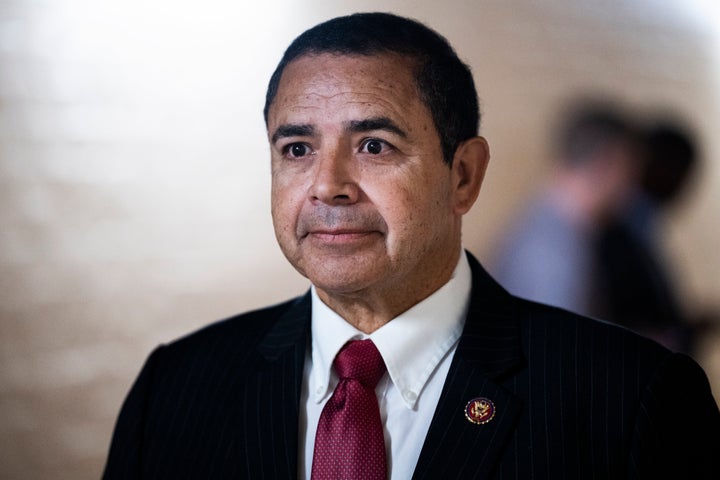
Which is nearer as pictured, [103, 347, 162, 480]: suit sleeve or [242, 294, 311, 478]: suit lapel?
[242, 294, 311, 478]: suit lapel

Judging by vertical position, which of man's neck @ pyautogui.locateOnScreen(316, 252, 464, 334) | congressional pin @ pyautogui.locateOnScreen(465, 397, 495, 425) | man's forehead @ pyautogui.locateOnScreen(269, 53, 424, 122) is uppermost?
man's forehead @ pyautogui.locateOnScreen(269, 53, 424, 122)

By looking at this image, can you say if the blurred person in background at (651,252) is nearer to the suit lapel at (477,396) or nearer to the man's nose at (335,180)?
the suit lapel at (477,396)

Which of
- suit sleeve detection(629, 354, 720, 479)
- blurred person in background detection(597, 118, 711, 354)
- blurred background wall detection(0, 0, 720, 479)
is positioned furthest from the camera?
blurred person in background detection(597, 118, 711, 354)

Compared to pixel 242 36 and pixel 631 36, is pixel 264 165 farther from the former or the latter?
pixel 631 36

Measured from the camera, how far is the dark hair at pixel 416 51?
3.96 ft

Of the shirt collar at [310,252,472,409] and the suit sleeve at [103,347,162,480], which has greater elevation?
the shirt collar at [310,252,472,409]

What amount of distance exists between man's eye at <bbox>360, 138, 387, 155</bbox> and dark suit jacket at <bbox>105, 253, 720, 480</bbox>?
288 mm

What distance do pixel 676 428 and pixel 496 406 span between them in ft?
0.80

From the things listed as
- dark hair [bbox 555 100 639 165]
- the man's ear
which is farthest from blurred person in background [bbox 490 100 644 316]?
the man's ear

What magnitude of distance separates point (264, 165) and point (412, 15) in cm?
44

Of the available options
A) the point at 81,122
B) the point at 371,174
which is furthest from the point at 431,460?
the point at 81,122

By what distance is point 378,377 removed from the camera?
1242 mm

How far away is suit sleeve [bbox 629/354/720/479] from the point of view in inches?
44.8

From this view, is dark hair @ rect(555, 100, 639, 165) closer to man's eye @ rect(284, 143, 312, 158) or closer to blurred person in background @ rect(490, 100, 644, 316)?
blurred person in background @ rect(490, 100, 644, 316)
